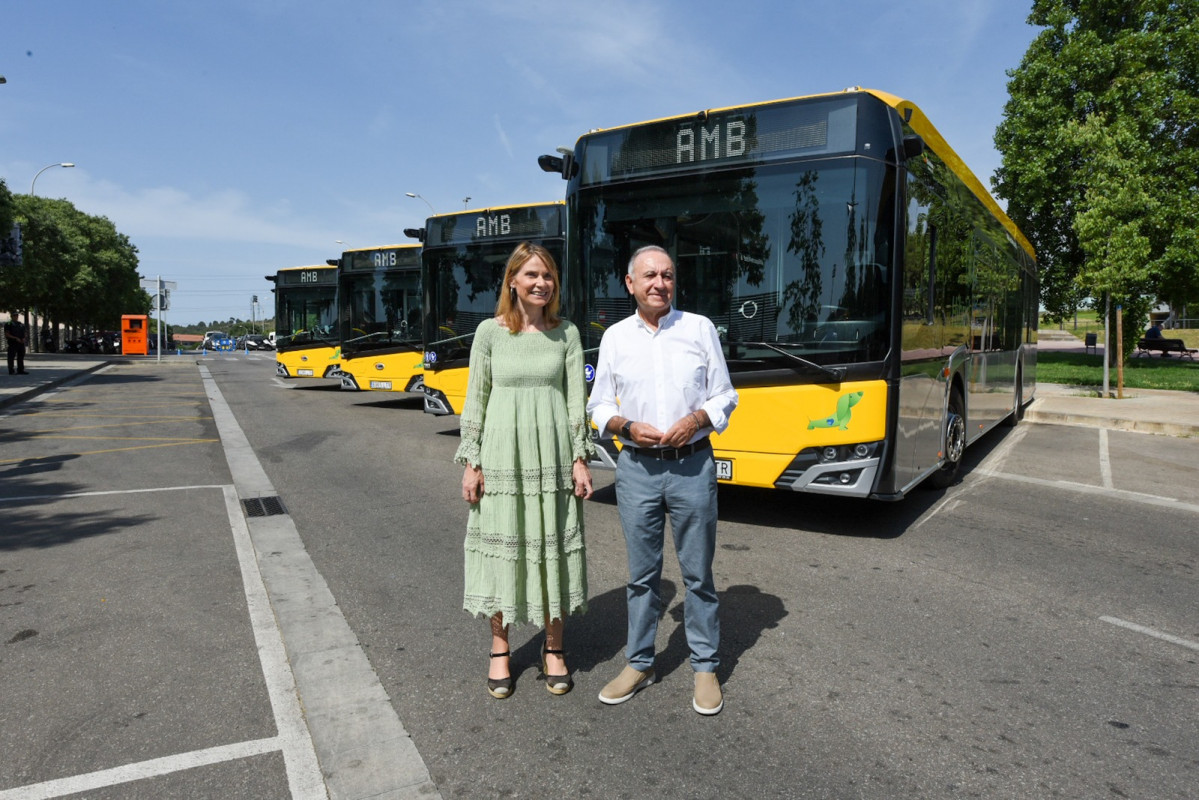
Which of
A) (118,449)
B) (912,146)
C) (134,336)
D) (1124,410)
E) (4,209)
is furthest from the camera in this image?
(134,336)

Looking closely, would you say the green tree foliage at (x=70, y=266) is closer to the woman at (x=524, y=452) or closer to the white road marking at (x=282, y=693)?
the white road marking at (x=282, y=693)

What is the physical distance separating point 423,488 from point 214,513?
1846 mm

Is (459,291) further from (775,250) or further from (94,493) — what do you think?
(775,250)

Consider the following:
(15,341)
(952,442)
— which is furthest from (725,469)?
(15,341)

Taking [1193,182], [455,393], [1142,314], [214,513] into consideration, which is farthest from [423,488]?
[1193,182]

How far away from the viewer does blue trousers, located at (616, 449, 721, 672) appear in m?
3.14

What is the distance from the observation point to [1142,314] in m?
25.9

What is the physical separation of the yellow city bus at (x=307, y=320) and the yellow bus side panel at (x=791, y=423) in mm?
15917

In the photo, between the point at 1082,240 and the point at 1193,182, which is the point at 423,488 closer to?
the point at 1082,240

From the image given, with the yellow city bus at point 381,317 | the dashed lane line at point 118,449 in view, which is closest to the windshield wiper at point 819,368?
the dashed lane line at point 118,449

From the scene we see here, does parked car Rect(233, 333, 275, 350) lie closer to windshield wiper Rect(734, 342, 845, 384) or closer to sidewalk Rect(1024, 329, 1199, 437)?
sidewalk Rect(1024, 329, 1199, 437)

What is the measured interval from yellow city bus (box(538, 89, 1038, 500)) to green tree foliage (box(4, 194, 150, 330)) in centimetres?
4202

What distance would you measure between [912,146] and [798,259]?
1.06 metres

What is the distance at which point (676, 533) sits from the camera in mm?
3225
